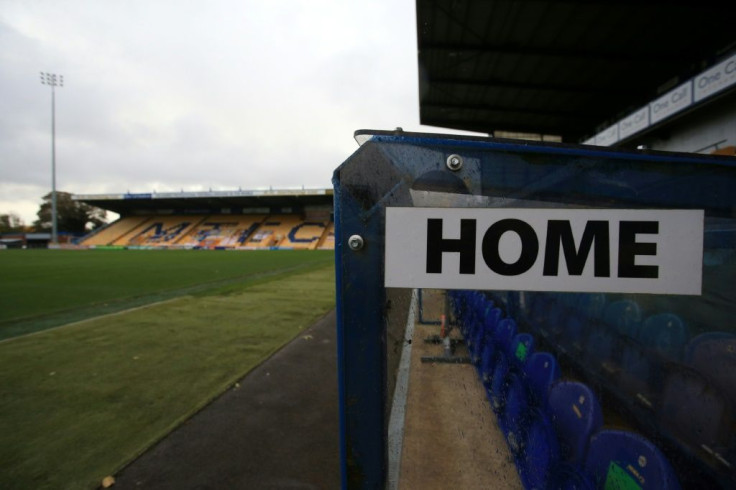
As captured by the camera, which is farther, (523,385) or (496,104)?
(496,104)

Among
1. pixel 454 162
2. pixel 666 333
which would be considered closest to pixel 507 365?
pixel 666 333

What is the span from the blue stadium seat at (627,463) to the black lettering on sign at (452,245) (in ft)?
3.60

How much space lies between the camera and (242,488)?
271 centimetres

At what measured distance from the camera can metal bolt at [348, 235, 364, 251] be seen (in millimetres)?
910

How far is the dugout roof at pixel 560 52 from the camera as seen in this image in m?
9.16

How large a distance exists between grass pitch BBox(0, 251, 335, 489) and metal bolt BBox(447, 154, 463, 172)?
3337mm

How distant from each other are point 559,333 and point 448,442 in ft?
4.75

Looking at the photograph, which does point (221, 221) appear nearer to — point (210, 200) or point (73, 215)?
point (210, 200)

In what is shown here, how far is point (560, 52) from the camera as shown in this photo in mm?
11148

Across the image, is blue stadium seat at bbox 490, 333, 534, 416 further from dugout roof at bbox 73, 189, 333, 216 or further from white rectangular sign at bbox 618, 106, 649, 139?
dugout roof at bbox 73, 189, 333, 216

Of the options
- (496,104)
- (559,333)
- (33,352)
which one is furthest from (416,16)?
(33,352)

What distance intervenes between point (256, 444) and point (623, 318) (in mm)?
2872

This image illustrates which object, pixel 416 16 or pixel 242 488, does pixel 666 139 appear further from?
pixel 242 488

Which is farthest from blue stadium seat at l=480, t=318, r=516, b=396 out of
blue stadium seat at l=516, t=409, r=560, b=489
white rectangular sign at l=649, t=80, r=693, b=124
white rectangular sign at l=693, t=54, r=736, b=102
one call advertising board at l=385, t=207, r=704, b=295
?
white rectangular sign at l=649, t=80, r=693, b=124
